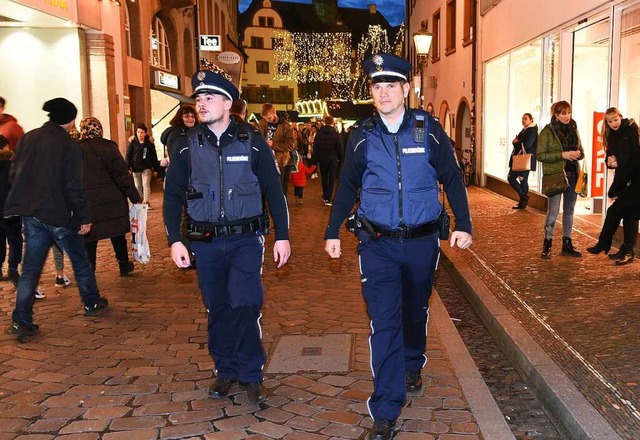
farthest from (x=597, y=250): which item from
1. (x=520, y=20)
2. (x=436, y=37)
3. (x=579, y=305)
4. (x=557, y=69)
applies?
(x=436, y=37)

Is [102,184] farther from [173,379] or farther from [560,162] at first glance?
[560,162]

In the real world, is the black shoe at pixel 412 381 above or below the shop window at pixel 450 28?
below

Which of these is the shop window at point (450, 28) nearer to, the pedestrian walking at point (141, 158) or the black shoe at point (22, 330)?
the pedestrian walking at point (141, 158)

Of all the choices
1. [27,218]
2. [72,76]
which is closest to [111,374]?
[27,218]

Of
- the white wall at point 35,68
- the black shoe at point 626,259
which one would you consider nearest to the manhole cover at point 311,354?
the black shoe at point 626,259

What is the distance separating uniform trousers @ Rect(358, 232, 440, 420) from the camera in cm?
382

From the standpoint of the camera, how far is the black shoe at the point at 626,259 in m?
7.87

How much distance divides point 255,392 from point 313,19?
256ft

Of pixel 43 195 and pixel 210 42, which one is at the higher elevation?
pixel 210 42

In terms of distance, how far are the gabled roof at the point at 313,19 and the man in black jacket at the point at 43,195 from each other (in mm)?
71470

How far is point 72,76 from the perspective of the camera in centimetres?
1588

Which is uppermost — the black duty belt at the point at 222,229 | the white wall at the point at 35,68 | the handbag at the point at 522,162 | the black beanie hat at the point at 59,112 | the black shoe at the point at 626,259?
the white wall at the point at 35,68

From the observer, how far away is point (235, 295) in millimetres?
4238

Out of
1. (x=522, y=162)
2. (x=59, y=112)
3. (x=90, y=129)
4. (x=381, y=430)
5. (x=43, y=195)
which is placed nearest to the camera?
(x=381, y=430)
